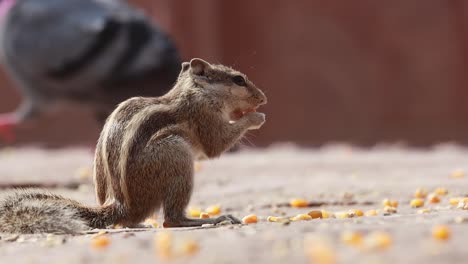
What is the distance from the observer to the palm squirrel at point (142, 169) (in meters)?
3.86

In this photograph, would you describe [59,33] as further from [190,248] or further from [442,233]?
[442,233]

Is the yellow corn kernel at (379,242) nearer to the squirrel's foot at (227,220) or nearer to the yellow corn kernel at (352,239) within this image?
the yellow corn kernel at (352,239)

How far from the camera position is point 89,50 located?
338 inches

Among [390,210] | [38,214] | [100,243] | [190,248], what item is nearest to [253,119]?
[390,210]

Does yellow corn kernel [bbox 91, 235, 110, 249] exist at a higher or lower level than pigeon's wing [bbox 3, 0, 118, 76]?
lower

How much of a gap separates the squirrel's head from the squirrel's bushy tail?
85 cm

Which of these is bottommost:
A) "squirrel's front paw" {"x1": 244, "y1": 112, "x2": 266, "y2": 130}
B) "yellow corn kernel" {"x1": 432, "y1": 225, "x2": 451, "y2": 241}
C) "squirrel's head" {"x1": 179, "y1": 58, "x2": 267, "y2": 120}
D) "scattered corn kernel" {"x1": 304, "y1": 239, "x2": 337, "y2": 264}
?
"scattered corn kernel" {"x1": 304, "y1": 239, "x2": 337, "y2": 264}

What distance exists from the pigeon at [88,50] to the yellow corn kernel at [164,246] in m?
5.45

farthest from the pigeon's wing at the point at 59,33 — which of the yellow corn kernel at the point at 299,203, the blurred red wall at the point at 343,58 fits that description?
the yellow corn kernel at the point at 299,203

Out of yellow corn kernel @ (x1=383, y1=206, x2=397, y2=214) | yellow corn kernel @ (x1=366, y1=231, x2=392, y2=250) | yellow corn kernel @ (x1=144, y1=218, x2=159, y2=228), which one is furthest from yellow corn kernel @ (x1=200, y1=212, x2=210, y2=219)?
yellow corn kernel @ (x1=366, y1=231, x2=392, y2=250)

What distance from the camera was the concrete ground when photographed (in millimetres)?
2893

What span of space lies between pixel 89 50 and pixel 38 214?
4.88 meters

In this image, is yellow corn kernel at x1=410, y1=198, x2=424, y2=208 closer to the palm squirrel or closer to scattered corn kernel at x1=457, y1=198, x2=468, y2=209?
scattered corn kernel at x1=457, y1=198, x2=468, y2=209

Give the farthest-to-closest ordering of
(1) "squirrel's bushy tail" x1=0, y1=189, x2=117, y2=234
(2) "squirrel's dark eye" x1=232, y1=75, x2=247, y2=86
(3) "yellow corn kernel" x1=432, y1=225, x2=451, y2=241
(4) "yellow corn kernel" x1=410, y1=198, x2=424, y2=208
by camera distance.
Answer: (4) "yellow corn kernel" x1=410, y1=198, x2=424, y2=208 → (2) "squirrel's dark eye" x1=232, y1=75, x2=247, y2=86 → (1) "squirrel's bushy tail" x1=0, y1=189, x2=117, y2=234 → (3) "yellow corn kernel" x1=432, y1=225, x2=451, y2=241
